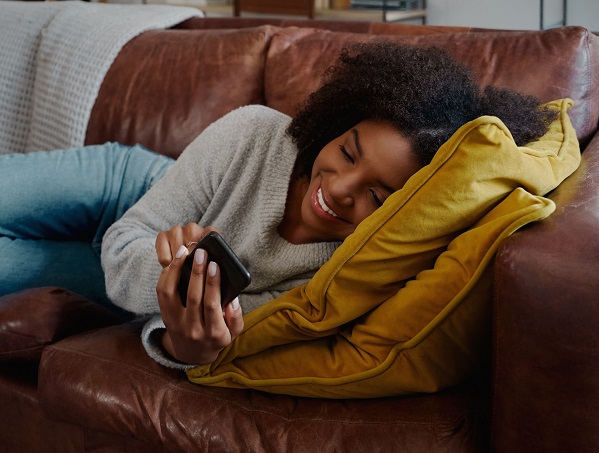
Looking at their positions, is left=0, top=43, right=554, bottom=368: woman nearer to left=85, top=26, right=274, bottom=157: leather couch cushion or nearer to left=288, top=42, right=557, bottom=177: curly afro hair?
left=288, top=42, right=557, bottom=177: curly afro hair

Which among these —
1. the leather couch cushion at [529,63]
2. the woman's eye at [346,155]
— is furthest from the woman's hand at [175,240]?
the leather couch cushion at [529,63]

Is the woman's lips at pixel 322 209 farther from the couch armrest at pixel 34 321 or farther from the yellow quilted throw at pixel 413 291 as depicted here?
the couch armrest at pixel 34 321

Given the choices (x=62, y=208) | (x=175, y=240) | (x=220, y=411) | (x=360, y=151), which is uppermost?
(x=360, y=151)

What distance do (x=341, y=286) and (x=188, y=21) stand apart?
55.4 inches

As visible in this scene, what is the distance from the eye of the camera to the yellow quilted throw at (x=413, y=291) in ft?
3.23

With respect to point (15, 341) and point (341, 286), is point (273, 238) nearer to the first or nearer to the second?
point (341, 286)

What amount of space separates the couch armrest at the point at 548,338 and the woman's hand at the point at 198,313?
0.37 metres

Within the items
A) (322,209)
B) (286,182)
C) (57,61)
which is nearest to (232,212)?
(286,182)

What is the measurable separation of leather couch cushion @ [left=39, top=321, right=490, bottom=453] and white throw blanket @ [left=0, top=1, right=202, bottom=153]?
0.89 metres

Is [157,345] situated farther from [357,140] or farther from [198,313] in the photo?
[357,140]

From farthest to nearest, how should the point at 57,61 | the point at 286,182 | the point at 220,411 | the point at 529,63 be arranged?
the point at 57,61
the point at 529,63
the point at 286,182
the point at 220,411

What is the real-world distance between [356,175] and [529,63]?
Answer: 24.2 inches

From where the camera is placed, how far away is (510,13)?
310cm

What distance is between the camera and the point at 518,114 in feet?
4.17
